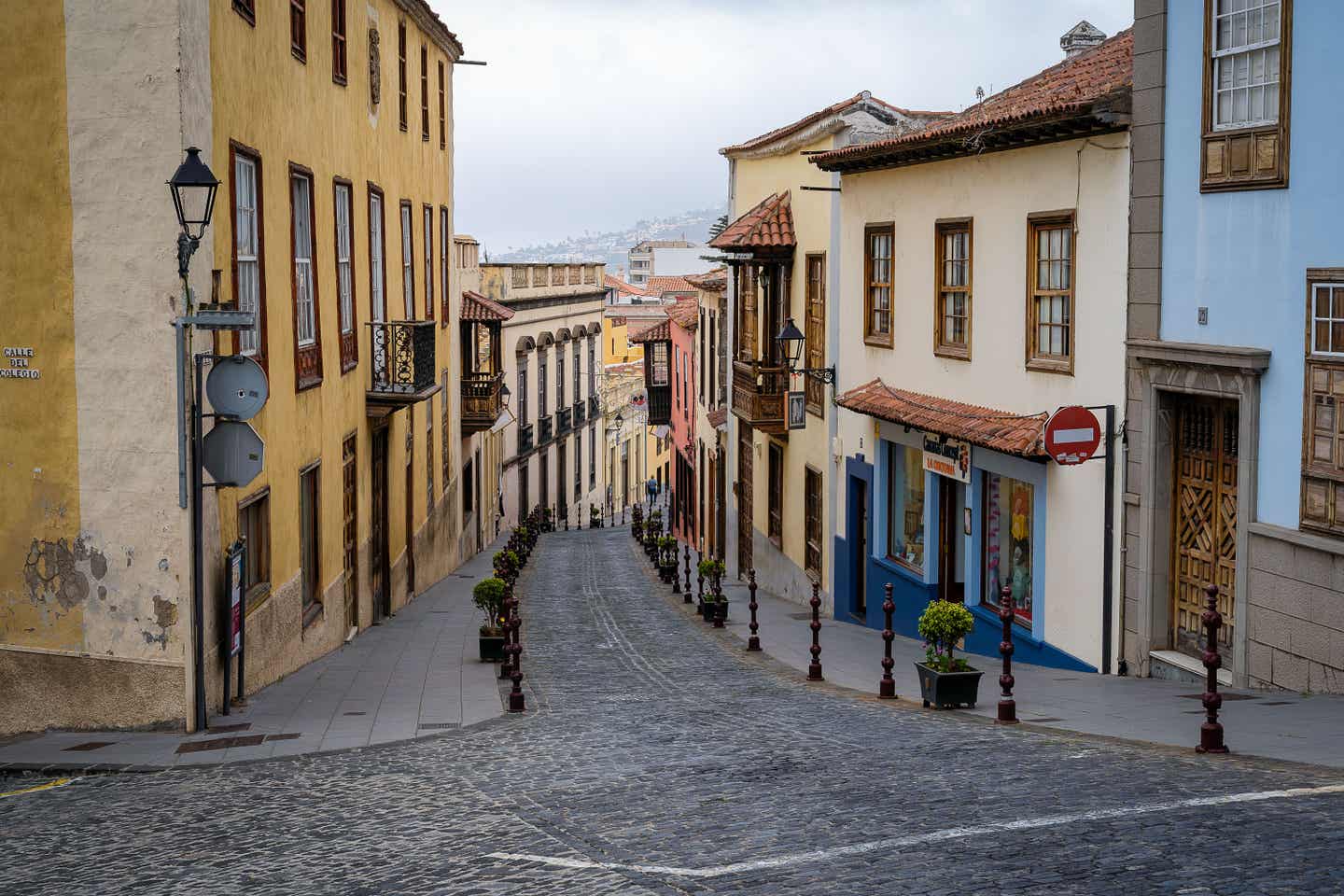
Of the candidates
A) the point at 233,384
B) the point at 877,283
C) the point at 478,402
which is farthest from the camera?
the point at 478,402

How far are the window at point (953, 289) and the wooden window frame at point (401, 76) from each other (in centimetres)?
1049

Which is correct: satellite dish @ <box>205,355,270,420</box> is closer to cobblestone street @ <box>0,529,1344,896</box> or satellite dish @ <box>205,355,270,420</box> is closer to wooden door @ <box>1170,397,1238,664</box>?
cobblestone street @ <box>0,529,1344,896</box>

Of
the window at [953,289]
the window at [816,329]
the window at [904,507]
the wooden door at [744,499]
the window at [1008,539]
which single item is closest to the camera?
the window at [1008,539]

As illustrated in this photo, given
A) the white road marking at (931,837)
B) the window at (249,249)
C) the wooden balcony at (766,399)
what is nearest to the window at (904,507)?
the wooden balcony at (766,399)

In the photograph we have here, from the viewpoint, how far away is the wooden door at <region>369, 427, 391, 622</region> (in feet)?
70.8

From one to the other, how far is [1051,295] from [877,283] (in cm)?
533

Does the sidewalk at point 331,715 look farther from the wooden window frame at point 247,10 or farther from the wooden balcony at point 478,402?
the wooden balcony at point 478,402

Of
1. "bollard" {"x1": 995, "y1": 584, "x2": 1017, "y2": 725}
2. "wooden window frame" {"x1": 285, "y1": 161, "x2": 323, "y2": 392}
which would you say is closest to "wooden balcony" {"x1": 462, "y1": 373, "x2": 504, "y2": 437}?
"wooden window frame" {"x1": 285, "y1": 161, "x2": 323, "y2": 392}

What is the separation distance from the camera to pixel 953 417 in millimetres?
17047

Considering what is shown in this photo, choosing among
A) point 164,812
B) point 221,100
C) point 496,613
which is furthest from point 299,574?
point 164,812

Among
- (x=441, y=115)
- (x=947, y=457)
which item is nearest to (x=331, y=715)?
(x=947, y=457)

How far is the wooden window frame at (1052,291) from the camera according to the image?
14695mm

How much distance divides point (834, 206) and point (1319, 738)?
45.2 ft

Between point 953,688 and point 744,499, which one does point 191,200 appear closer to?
point 953,688
